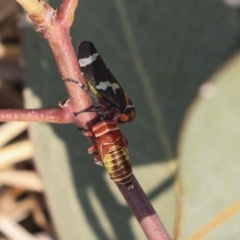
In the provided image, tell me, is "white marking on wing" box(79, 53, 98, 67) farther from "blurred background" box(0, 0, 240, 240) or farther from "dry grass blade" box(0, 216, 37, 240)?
"dry grass blade" box(0, 216, 37, 240)

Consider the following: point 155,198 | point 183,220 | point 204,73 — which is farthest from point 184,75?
point 183,220

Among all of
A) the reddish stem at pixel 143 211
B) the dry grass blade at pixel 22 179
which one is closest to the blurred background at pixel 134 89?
the dry grass blade at pixel 22 179

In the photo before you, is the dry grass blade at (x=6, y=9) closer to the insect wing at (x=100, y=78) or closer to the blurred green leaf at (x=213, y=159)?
the insect wing at (x=100, y=78)

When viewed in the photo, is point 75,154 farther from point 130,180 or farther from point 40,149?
point 130,180

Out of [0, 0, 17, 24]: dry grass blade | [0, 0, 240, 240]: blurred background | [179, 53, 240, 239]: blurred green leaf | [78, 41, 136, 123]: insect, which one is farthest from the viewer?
[0, 0, 17, 24]: dry grass blade

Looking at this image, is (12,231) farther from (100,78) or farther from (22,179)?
(100,78)

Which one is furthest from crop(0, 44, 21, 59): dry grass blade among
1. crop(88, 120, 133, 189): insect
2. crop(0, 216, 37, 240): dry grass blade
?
crop(88, 120, 133, 189): insect
